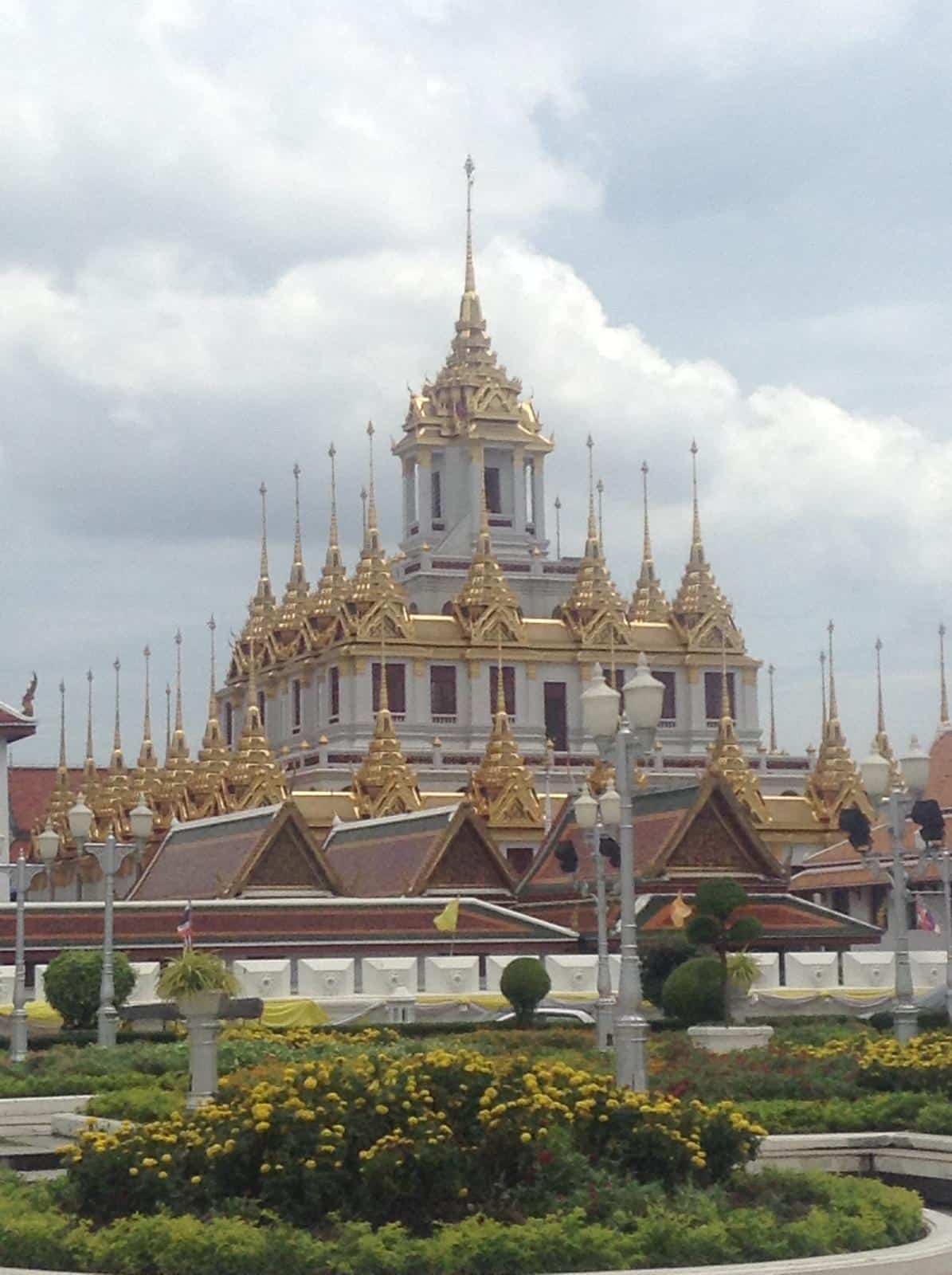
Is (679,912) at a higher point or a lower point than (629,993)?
higher

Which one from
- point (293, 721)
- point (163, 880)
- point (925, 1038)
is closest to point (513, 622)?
point (293, 721)

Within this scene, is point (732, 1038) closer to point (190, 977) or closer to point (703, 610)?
point (190, 977)

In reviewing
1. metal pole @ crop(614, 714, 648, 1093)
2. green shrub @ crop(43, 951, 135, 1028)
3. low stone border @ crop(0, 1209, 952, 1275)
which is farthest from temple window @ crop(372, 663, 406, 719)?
low stone border @ crop(0, 1209, 952, 1275)

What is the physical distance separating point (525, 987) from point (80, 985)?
251 inches

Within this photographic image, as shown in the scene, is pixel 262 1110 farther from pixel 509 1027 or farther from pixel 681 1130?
pixel 509 1027

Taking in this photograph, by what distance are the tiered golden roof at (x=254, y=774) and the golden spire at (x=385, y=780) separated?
2.28 meters

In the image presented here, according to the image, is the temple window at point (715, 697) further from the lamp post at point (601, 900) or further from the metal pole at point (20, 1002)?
the metal pole at point (20, 1002)

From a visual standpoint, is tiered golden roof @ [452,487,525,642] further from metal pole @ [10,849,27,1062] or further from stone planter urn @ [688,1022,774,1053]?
stone planter urn @ [688,1022,774,1053]

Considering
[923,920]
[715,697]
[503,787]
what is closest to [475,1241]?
[923,920]

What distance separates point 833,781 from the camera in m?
76.4

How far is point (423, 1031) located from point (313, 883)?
43.5 feet

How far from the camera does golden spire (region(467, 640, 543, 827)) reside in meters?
68.5

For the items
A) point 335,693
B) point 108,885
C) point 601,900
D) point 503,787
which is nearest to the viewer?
point 601,900

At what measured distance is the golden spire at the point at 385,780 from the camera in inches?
2714
